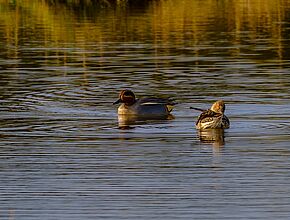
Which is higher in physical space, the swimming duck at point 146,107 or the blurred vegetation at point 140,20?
the blurred vegetation at point 140,20

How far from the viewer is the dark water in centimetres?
1109

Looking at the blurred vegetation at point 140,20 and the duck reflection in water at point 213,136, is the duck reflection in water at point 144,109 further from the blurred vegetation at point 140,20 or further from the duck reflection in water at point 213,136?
the blurred vegetation at point 140,20

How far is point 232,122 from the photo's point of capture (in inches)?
643

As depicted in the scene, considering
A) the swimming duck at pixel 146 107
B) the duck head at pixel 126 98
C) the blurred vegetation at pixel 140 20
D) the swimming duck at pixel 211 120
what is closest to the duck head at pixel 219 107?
the swimming duck at pixel 211 120

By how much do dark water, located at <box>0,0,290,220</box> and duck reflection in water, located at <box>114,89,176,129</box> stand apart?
171mm

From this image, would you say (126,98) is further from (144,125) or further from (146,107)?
(144,125)

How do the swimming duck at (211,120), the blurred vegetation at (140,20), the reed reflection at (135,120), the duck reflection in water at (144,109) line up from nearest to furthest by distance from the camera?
the swimming duck at (211,120) → the reed reflection at (135,120) → the duck reflection in water at (144,109) → the blurred vegetation at (140,20)

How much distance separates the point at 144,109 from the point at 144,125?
90 cm

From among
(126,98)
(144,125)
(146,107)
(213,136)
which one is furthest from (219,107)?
(126,98)

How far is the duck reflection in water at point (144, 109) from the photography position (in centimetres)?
1723

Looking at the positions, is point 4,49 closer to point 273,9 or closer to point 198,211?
point 273,9

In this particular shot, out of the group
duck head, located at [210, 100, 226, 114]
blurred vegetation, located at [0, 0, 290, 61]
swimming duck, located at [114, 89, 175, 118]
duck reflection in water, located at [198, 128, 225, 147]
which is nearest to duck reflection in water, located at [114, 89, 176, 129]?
swimming duck, located at [114, 89, 175, 118]

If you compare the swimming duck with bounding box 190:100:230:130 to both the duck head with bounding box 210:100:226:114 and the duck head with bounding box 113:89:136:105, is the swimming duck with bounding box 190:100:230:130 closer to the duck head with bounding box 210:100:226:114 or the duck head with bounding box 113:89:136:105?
the duck head with bounding box 210:100:226:114

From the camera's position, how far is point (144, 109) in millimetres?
17422
